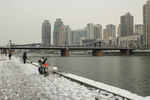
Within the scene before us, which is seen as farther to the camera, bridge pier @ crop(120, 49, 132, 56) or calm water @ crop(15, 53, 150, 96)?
bridge pier @ crop(120, 49, 132, 56)

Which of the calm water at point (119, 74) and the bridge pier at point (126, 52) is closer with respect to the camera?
the calm water at point (119, 74)

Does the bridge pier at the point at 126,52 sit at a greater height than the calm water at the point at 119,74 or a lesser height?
greater

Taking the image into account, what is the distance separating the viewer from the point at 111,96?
8570 mm

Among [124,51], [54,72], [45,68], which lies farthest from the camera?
[124,51]

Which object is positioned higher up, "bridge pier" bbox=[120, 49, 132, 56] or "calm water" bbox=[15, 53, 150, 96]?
"bridge pier" bbox=[120, 49, 132, 56]

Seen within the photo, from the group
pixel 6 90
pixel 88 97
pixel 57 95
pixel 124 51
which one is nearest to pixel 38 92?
pixel 57 95

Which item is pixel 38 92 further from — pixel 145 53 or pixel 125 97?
pixel 145 53

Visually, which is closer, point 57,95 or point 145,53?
point 57,95

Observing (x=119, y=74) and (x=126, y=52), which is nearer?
(x=119, y=74)

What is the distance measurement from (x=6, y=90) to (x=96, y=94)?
14.7ft

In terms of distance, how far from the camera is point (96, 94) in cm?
901

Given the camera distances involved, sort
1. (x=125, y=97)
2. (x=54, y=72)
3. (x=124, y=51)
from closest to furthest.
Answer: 1. (x=125, y=97)
2. (x=54, y=72)
3. (x=124, y=51)

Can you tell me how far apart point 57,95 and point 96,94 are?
182cm

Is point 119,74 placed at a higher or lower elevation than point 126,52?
lower
